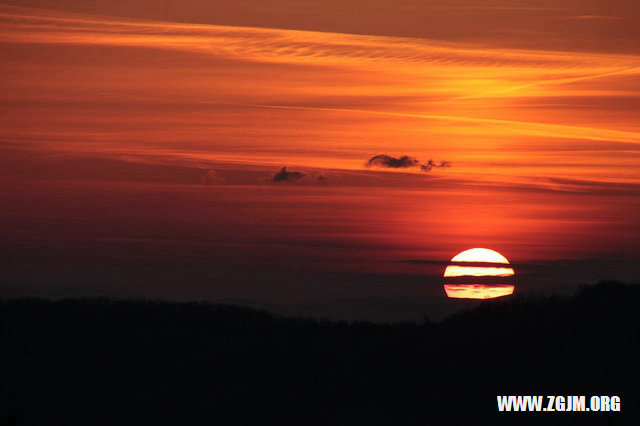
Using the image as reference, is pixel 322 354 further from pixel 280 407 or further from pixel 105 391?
pixel 105 391

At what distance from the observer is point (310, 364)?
37688 mm

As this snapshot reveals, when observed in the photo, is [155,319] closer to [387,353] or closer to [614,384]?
[387,353]

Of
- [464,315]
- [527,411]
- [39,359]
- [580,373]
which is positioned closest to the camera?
[527,411]

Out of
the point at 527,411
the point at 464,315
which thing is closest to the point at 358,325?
the point at 464,315

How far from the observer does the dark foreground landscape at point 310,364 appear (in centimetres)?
3853

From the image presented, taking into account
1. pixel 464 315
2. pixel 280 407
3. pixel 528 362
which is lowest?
pixel 280 407

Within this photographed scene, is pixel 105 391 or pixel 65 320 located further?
pixel 65 320

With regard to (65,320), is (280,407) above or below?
below

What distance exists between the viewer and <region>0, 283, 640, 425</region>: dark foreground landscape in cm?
3853

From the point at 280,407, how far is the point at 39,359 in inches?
431

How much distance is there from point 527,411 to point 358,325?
12988 mm

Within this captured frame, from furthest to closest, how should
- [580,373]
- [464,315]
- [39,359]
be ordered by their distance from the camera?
[464,315] < [39,359] < [580,373]

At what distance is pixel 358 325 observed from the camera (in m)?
49.4

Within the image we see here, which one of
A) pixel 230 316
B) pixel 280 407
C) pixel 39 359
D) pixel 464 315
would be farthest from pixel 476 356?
pixel 39 359
